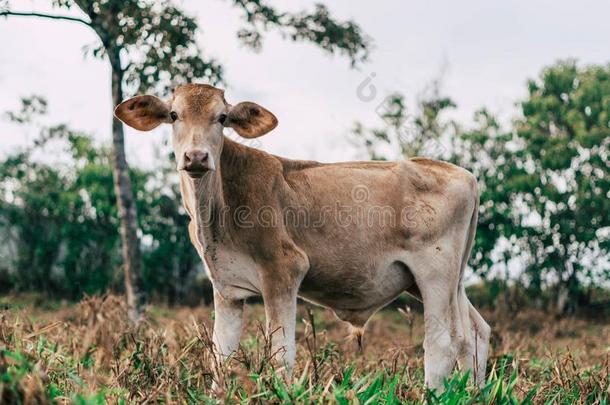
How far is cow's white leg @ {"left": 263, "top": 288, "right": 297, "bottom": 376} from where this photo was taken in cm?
505

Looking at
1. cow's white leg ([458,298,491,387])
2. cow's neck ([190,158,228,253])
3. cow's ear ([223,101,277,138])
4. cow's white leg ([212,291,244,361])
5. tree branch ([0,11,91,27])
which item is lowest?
cow's white leg ([458,298,491,387])

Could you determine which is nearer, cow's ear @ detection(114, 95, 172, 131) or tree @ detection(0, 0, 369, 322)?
cow's ear @ detection(114, 95, 172, 131)

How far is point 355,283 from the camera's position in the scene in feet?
18.8

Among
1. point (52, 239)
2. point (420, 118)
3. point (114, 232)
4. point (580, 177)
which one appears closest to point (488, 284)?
point (580, 177)

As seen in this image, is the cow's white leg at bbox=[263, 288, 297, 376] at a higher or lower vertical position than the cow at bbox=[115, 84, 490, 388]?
lower

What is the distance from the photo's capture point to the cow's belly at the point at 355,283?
5625mm

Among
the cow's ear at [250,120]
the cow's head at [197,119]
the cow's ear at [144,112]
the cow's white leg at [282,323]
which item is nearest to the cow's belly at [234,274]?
the cow's white leg at [282,323]

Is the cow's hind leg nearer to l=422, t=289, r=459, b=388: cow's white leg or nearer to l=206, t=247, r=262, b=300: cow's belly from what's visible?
l=422, t=289, r=459, b=388: cow's white leg

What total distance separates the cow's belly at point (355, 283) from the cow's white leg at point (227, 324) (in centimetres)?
61

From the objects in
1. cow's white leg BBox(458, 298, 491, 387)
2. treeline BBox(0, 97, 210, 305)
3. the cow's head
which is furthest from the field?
treeline BBox(0, 97, 210, 305)

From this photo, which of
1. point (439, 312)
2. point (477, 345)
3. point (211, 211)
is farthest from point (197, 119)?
point (477, 345)

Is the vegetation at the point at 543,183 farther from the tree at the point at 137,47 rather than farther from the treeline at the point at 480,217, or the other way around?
the tree at the point at 137,47

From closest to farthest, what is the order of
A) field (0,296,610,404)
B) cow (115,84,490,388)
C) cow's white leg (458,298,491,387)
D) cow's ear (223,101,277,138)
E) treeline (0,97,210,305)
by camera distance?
field (0,296,610,404), cow (115,84,490,388), cow's ear (223,101,277,138), cow's white leg (458,298,491,387), treeline (0,97,210,305)

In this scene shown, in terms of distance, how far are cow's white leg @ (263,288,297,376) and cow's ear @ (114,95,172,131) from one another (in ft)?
5.51
